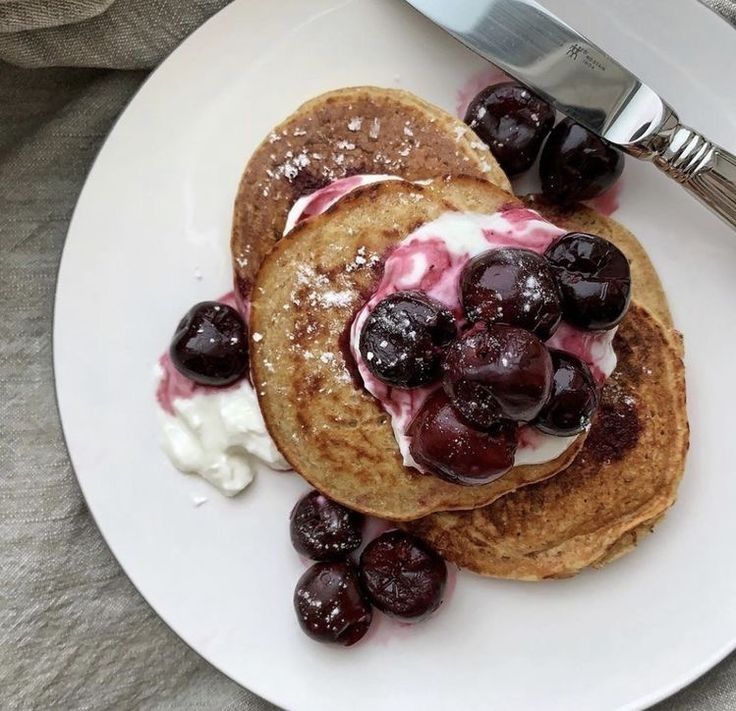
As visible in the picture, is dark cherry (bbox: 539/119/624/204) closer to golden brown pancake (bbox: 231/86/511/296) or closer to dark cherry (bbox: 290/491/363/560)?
golden brown pancake (bbox: 231/86/511/296)

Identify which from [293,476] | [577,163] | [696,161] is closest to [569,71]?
[577,163]

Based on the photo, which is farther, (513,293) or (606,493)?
(606,493)

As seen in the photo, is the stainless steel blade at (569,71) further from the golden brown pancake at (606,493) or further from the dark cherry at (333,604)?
the dark cherry at (333,604)

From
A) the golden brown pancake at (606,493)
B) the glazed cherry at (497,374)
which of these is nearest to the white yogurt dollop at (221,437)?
the golden brown pancake at (606,493)

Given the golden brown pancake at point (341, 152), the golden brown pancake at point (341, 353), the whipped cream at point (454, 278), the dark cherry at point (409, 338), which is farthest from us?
the golden brown pancake at point (341, 152)

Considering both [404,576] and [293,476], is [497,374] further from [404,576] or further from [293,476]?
[293,476]
